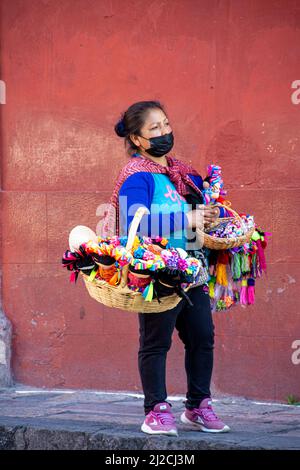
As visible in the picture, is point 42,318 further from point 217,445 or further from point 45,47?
point 217,445

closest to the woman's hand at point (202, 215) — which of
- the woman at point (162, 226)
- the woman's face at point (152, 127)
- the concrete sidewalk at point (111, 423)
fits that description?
the woman at point (162, 226)

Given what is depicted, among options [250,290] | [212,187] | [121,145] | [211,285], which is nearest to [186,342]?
[211,285]

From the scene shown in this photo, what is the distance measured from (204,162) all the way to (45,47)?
1422 millimetres

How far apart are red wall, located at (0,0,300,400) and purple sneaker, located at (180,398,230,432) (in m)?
1.61

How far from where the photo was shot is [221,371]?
6.44 m

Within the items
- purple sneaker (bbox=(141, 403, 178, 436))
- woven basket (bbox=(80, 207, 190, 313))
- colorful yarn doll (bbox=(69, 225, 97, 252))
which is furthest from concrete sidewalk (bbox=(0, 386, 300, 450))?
colorful yarn doll (bbox=(69, 225, 97, 252))

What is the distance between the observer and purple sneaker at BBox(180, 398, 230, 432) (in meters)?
4.74

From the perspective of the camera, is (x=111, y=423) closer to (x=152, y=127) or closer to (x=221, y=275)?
(x=221, y=275)

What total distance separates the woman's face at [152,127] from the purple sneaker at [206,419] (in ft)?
4.40

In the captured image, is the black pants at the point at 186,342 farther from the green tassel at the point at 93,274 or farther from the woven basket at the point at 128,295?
the green tassel at the point at 93,274

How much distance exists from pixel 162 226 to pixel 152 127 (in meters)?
0.52

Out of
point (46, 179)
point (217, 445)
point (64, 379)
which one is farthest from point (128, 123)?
point (64, 379)

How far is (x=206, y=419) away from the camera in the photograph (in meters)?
4.75

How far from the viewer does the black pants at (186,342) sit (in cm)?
462
